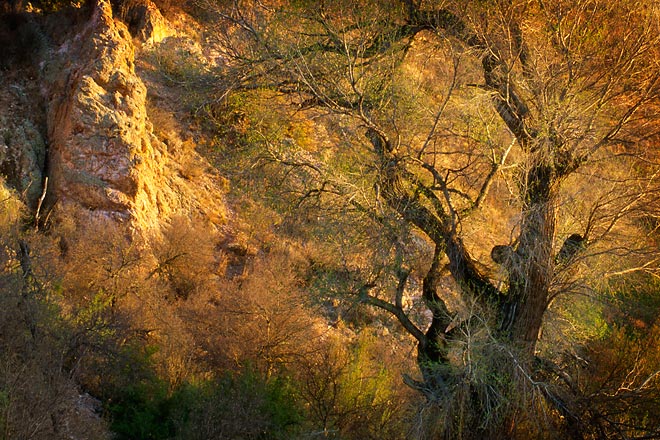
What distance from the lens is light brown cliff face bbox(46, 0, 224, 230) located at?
1429cm

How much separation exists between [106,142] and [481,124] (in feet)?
29.2

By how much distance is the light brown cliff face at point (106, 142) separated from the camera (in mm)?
14289

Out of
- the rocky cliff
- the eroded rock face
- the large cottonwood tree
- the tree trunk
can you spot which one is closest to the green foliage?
the large cottonwood tree

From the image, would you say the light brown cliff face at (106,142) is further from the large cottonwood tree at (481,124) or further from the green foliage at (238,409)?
the large cottonwood tree at (481,124)

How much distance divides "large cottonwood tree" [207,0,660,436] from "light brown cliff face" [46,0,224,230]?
609 cm

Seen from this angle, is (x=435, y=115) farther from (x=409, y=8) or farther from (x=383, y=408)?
(x=383, y=408)

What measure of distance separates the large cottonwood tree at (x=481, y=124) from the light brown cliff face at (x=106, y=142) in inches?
240

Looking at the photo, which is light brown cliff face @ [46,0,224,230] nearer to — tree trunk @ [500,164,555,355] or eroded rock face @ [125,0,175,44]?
eroded rock face @ [125,0,175,44]

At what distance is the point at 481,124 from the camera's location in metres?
9.07

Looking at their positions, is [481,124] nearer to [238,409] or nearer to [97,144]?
[238,409]

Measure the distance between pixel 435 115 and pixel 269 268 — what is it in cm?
624

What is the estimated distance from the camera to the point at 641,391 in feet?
26.8

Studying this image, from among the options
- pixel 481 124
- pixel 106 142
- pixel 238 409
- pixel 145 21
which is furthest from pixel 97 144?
pixel 481 124

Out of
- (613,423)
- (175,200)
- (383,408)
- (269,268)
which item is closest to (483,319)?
(613,423)
